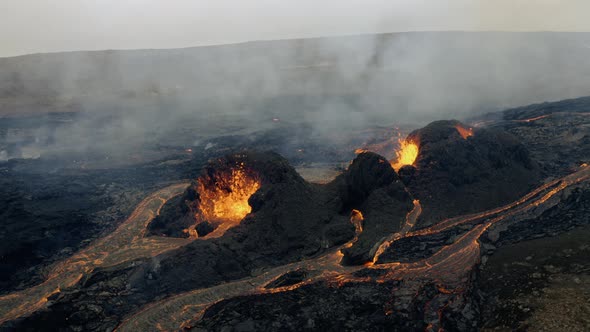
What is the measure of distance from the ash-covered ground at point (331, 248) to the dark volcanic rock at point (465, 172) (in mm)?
67

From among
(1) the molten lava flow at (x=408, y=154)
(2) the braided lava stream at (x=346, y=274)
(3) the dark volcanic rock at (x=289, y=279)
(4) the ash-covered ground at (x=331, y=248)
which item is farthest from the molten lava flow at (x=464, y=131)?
(3) the dark volcanic rock at (x=289, y=279)

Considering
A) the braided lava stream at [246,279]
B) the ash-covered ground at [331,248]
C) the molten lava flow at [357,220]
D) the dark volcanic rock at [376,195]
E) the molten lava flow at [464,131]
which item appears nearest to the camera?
the ash-covered ground at [331,248]

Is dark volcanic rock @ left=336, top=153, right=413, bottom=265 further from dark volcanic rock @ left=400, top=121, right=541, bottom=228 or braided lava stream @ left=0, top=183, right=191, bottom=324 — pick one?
braided lava stream @ left=0, top=183, right=191, bottom=324

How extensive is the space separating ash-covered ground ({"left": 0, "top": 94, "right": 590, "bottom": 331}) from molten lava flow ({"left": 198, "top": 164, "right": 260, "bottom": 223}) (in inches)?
18.9

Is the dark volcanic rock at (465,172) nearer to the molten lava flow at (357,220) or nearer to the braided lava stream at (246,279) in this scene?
the braided lava stream at (246,279)

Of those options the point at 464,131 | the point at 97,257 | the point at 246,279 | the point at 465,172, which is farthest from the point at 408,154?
the point at 97,257

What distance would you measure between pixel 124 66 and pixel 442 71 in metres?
55.6

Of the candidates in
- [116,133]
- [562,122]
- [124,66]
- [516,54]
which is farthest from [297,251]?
[516,54]

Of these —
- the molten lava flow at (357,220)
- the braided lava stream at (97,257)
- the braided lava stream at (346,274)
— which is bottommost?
the braided lava stream at (346,274)

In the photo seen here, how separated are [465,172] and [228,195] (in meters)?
10.9

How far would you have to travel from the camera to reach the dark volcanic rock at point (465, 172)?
18.5m

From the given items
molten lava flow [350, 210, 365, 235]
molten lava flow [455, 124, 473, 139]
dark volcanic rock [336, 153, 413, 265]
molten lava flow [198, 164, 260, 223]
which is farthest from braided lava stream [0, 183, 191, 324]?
molten lava flow [455, 124, 473, 139]

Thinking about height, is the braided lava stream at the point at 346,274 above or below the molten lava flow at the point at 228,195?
below

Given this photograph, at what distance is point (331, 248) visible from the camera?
1614 centimetres
